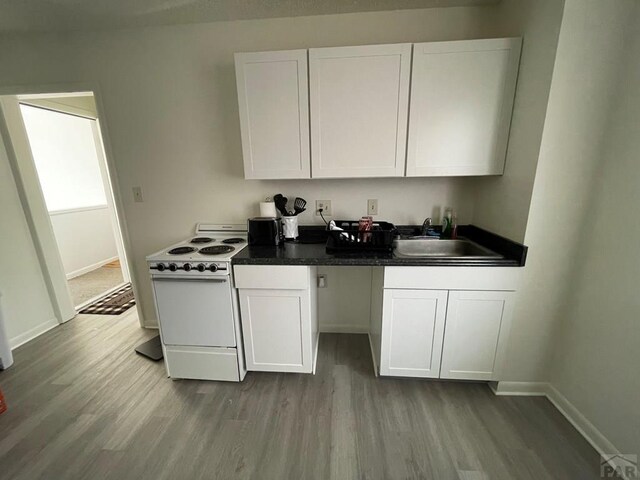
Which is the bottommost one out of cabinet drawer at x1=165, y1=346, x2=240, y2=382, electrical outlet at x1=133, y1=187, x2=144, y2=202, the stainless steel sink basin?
cabinet drawer at x1=165, y1=346, x2=240, y2=382

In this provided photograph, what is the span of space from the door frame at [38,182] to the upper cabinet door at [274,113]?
128 centimetres

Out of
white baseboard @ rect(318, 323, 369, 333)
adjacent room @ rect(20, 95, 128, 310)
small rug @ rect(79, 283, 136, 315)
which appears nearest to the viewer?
white baseboard @ rect(318, 323, 369, 333)

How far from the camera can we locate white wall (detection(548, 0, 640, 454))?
1158mm

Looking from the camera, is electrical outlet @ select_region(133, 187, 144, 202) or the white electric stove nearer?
the white electric stove

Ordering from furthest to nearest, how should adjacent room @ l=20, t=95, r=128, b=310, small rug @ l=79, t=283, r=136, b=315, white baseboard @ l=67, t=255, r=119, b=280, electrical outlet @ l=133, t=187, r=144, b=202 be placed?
white baseboard @ l=67, t=255, r=119, b=280, adjacent room @ l=20, t=95, r=128, b=310, small rug @ l=79, t=283, r=136, b=315, electrical outlet @ l=133, t=187, r=144, b=202

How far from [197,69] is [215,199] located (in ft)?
3.19

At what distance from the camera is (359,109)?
5.31 ft

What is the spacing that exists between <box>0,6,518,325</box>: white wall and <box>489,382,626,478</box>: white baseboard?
1.19 metres

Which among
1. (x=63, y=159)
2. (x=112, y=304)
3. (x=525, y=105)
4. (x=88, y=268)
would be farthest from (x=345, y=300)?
(x=63, y=159)

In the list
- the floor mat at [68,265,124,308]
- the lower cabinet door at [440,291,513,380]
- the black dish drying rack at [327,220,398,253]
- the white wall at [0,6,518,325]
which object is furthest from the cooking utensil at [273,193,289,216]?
the floor mat at [68,265,124,308]

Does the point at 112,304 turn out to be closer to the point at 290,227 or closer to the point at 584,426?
the point at 290,227

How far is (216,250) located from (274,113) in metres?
0.99

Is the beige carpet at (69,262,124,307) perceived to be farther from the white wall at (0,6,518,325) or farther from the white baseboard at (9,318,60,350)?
the white wall at (0,6,518,325)

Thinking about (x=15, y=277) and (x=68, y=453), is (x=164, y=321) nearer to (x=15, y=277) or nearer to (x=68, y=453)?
(x=68, y=453)
